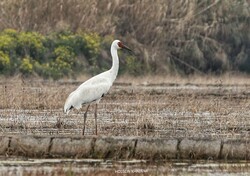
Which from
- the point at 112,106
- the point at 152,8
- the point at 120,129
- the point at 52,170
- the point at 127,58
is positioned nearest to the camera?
the point at 52,170

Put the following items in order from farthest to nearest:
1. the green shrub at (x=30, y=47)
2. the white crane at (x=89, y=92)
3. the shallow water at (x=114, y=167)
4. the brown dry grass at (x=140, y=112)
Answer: the green shrub at (x=30, y=47) < the brown dry grass at (x=140, y=112) < the white crane at (x=89, y=92) < the shallow water at (x=114, y=167)

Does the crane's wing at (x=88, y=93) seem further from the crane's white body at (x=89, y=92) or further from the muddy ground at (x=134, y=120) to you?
the muddy ground at (x=134, y=120)

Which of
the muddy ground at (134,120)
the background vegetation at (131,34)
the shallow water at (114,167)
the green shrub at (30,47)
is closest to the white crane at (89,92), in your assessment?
the muddy ground at (134,120)

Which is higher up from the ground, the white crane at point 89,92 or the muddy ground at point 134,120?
the white crane at point 89,92

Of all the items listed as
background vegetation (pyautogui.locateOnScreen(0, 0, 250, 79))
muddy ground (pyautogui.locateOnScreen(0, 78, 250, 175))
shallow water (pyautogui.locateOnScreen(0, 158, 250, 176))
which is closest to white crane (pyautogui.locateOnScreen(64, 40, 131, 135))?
muddy ground (pyautogui.locateOnScreen(0, 78, 250, 175))

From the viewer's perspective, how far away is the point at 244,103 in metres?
25.2

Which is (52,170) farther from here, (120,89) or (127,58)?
(127,58)

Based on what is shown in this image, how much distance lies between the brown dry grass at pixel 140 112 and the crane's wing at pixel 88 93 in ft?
1.69

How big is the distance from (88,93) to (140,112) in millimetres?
3283

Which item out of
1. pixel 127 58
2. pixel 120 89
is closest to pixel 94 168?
pixel 120 89

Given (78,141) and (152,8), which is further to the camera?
(152,8)

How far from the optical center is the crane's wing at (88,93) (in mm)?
17781

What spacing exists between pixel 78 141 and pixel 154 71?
79.4ft

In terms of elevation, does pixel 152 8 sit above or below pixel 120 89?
above
